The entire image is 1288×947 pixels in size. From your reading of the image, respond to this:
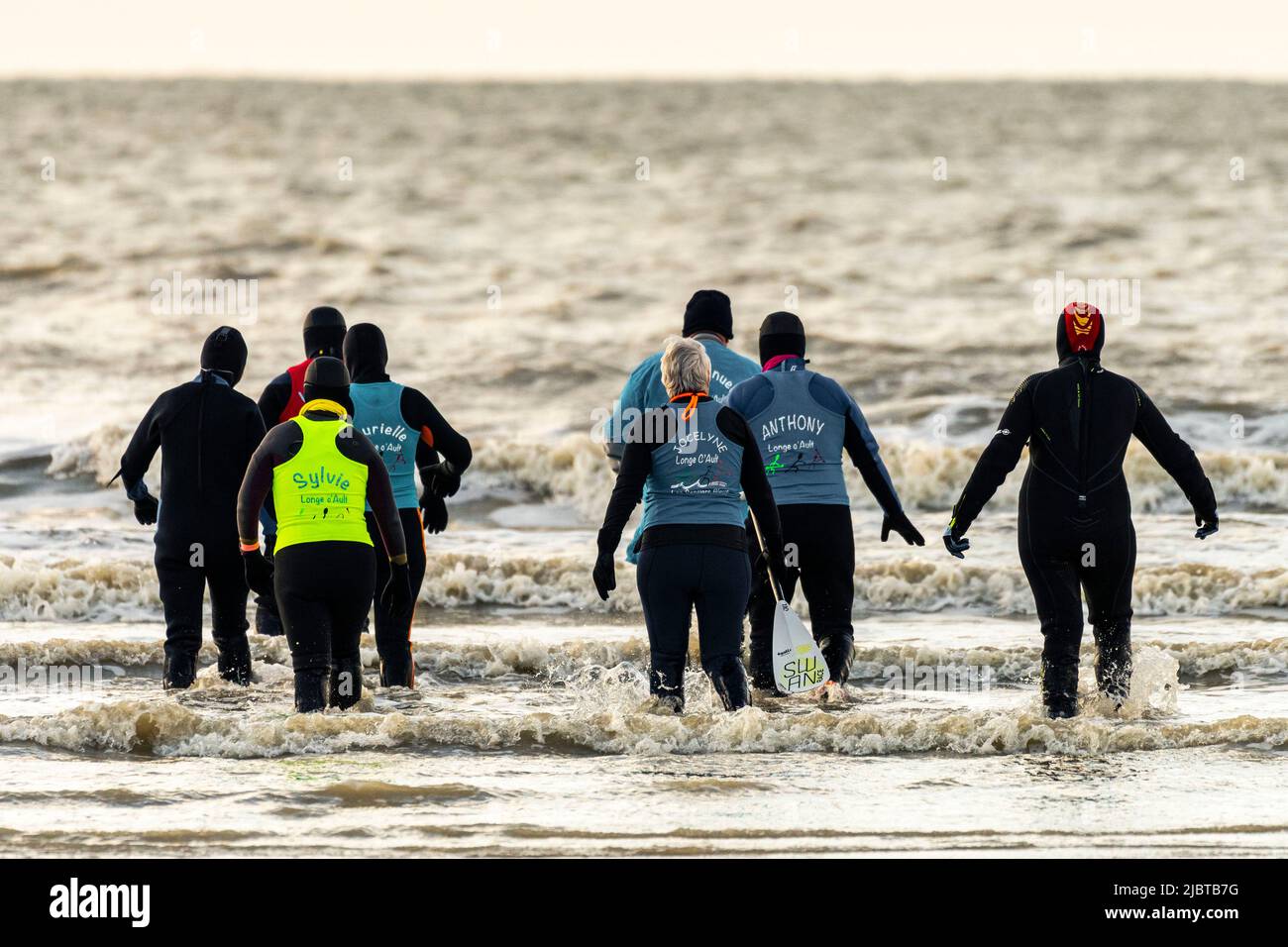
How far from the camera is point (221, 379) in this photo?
28.7 feet

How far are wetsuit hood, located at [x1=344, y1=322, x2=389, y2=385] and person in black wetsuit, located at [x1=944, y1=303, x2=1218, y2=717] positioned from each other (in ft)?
10.0

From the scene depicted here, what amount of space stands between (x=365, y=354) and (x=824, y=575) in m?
2.62

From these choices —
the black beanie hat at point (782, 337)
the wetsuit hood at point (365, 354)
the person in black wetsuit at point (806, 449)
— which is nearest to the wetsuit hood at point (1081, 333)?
the person in black wetsuit at point (806, 449)

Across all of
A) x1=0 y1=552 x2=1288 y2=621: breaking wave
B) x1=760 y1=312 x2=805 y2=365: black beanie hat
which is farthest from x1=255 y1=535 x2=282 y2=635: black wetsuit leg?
x1=760 y1=312 x2=805 y2=365: black beanie hat

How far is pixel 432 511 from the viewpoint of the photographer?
8.88m

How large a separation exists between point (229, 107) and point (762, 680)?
55.2m

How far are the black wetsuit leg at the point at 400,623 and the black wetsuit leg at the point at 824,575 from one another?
1.74 metres

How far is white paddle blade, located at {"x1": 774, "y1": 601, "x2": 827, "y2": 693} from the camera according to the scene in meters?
8.11

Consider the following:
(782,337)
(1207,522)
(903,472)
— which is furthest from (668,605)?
(903,472)

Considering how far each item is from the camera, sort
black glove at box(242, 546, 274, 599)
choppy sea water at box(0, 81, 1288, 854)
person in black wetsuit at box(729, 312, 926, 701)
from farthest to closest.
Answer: person in black wetsuit at box(729, 312, 926, 701)
black glove at box(242, 546, 274, 599)
choppy sea water at box(0, 81, 1288, 854)

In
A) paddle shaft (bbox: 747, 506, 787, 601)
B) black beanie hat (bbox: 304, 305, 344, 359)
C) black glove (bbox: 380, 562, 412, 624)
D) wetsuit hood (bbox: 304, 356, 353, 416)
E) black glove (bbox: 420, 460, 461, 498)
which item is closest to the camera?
wetsuit hood (bbox: 304, 356, 353, 416)

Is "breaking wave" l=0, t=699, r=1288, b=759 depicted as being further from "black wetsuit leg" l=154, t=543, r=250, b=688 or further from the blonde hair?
the blonde hair

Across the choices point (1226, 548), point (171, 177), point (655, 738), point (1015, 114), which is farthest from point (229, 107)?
point (655, 738)

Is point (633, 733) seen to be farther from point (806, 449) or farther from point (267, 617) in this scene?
point (267, 617)
